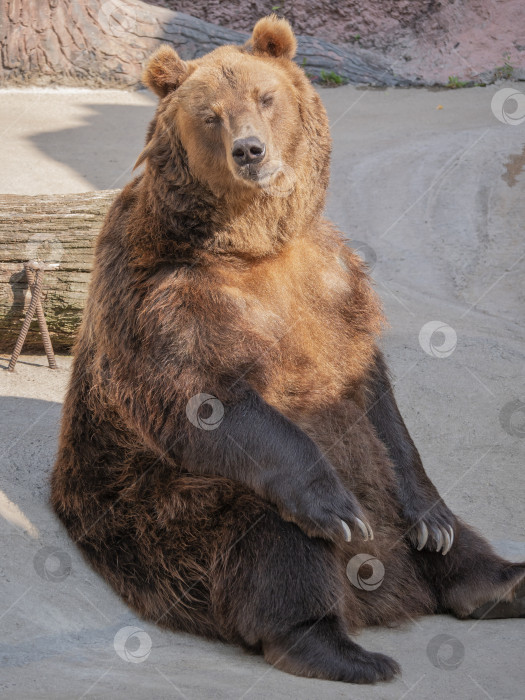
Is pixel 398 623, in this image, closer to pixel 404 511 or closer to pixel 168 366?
pixel 404 511

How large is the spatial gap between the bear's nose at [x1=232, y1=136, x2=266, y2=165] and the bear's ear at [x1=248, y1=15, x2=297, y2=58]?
64 cm

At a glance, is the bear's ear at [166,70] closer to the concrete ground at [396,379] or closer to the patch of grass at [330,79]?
the concrete ground at [396,379]

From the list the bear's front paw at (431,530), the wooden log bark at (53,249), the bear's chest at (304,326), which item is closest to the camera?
the bear's chest at (304,326)

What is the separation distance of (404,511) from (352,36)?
11.5 meters

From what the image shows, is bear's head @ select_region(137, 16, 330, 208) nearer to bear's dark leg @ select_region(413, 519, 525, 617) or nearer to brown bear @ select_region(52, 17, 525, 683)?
brown bear @ select_region(52, 17, 525, 683)

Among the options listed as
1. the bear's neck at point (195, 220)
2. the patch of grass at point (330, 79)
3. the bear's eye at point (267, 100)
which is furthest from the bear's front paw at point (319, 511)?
the patch of grass at point (330, 79)

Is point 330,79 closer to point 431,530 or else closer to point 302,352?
point 302,352

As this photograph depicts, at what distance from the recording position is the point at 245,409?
339 cm

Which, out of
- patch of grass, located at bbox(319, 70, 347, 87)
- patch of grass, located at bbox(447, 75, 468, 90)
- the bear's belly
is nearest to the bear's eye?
the bear's belly

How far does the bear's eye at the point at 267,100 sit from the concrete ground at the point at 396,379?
202 cm

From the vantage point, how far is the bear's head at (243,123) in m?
3.50

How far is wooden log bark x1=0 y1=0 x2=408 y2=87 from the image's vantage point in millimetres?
11844

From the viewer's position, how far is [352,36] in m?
14.1

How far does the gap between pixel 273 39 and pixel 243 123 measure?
576 mm
